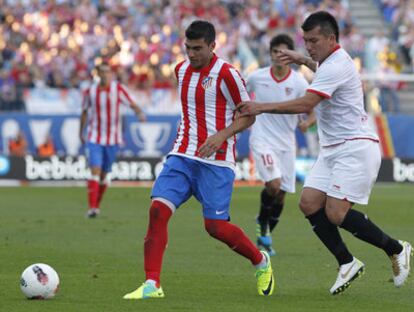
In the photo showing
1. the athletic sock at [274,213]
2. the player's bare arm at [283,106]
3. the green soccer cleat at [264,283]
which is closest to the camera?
Answer: the player's bare arm at [283,106]

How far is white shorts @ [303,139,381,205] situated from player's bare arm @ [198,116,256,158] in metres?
0.99

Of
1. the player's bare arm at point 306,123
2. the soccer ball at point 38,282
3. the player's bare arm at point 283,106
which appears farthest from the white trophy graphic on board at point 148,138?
the soccer ball at point 38,282

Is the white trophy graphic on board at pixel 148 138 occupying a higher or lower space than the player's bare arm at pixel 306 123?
lower

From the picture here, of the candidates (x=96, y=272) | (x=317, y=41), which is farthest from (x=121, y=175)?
(x=317, y=41)

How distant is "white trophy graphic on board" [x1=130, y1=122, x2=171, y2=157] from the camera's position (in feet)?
106

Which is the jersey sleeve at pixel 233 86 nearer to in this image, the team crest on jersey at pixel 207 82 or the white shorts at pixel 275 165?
the team crest on jersey at pixel 207 82

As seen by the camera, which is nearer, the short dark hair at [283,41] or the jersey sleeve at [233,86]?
the jersey sleeve at [233,86]

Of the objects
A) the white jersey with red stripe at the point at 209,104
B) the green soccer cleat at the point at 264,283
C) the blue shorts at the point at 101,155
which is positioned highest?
the white jersey with red stripe at the point at 209,104

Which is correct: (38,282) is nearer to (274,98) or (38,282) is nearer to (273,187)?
(273,187)

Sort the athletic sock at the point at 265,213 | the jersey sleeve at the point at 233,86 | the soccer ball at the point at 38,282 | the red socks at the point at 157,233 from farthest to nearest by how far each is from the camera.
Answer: the athletic sock at the point at 265,213
the jersey sleeve at the point at 233,86
the red socks at the point at 157,233
the soccer ball at the point at 38,282

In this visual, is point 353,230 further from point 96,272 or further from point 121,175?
point 121,175

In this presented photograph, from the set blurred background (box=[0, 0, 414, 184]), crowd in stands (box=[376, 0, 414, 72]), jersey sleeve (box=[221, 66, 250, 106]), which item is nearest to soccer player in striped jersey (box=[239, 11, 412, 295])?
jersey sleeve (box=[221, 66, 250, 106])

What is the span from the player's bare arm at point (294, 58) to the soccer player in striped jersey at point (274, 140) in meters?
3.40

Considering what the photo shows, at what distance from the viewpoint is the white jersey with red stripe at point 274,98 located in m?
14.7
